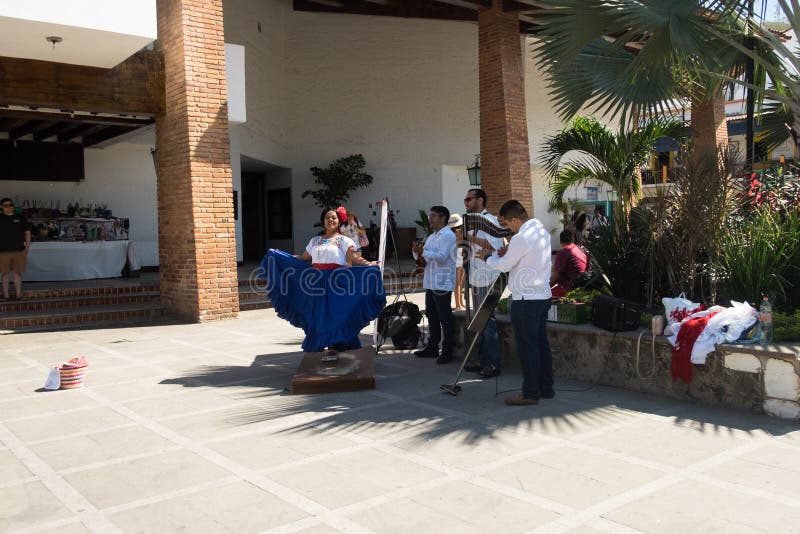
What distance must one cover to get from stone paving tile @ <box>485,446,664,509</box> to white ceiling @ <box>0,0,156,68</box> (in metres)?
8.09

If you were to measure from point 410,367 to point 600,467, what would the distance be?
3.40m

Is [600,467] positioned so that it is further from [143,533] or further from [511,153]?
[511,153]

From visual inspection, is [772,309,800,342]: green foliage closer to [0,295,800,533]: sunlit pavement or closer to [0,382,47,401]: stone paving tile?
[0,295,800,533]: sunlit pavement

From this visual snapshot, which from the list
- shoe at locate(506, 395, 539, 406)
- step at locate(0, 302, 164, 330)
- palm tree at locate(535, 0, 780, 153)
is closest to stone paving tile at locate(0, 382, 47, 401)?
step at locate(0, 302, 164, 330)

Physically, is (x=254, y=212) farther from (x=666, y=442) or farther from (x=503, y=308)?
(x=666, y=442)

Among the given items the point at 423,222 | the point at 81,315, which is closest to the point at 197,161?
the point at 81,315

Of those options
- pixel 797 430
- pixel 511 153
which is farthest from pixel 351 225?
pixel 797 430

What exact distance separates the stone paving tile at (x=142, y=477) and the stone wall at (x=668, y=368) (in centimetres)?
362

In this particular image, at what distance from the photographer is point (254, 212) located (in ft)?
74.2

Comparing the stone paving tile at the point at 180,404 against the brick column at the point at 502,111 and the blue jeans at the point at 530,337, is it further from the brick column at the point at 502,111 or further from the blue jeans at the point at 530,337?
the brick column at the point at 502,111

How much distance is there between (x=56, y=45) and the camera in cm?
979

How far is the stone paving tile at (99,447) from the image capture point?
4632 mm

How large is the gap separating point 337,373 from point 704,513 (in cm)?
366

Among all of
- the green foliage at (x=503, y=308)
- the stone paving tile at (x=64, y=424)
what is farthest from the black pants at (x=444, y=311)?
the stone paving tile at (x=64, y=424)
